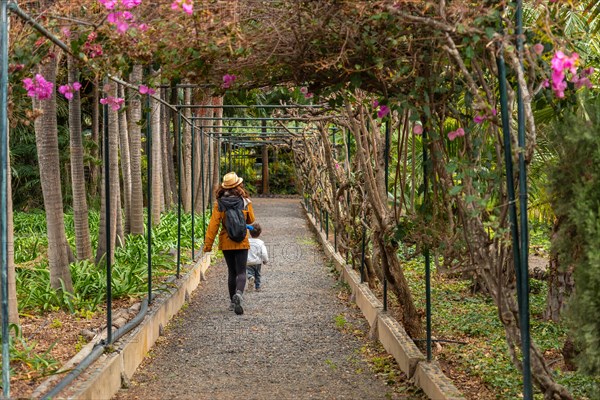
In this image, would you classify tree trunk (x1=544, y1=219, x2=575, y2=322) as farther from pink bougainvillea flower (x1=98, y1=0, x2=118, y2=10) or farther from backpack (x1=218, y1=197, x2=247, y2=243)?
pink bougainvillea flower (x1=98, y1=0, x2=118, y2=10)

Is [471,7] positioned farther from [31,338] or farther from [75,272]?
[75,272]

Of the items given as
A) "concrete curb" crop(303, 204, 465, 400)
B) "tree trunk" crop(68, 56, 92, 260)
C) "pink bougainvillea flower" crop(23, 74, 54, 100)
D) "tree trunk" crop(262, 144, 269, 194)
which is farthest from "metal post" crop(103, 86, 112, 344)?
"tree trunk" crop(262, 144, 269, 194)

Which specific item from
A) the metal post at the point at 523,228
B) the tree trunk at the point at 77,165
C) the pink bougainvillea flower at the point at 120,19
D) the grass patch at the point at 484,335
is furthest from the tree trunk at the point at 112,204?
the metal post at the point at 523,228

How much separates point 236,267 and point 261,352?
2170 millimetres

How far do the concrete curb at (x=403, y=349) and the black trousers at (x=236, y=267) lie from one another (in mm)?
1305

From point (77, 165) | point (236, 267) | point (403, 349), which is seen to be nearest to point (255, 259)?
point (236, 267)

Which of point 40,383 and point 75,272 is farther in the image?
point 75,272

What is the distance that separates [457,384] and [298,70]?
2.59 meters

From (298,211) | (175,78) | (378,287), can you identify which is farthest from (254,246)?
(298,211)

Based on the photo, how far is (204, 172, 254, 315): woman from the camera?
30.8 ft

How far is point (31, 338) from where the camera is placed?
659 cm

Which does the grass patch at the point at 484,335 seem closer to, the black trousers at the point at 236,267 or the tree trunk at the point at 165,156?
the black trousers at the point at 236,267

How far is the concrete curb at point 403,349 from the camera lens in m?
5.39

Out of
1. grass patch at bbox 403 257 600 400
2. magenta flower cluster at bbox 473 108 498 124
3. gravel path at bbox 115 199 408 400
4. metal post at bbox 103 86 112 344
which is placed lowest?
gravel path at bbox 115 199 408 400
